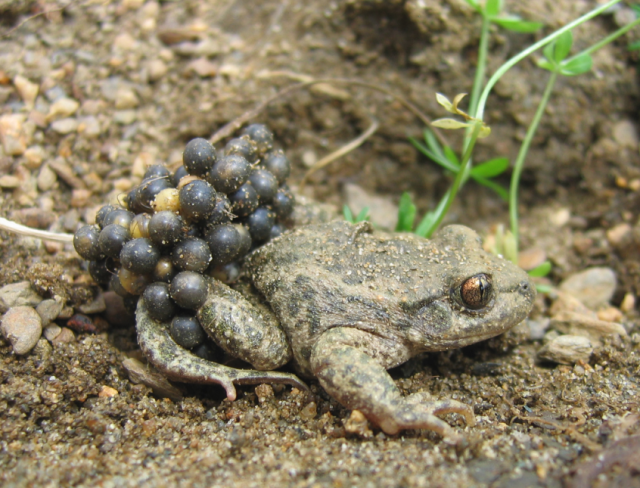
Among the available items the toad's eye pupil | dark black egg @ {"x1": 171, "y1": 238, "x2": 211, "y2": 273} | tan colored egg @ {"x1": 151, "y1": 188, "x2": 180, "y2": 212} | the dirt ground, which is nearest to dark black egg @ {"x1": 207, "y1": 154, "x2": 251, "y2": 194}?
tan colored egg @ {"x1": 151, "y1": 188, "x2": 180, "y2": 212}

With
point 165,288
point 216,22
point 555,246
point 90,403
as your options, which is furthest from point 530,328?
point 216,22

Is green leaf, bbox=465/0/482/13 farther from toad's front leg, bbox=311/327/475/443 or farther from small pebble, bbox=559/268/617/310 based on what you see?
toad's front leg, bbox=311/327/475/443

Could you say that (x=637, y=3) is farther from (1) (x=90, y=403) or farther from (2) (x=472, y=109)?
(1) (x=90, y=403)

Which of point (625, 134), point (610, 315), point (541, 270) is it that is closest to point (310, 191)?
point (541, 270)

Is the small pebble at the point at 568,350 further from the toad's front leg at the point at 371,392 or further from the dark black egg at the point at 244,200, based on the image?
the dark black egg at the point at 244,200

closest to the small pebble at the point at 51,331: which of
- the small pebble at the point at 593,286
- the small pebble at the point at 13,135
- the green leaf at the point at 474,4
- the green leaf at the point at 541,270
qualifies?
the small pebble at the point at 13,135
